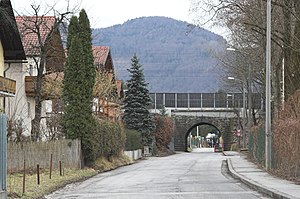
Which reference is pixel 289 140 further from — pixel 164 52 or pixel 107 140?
pixel 164 52

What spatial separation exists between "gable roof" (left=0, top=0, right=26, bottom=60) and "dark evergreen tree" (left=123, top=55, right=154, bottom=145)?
87.5ft

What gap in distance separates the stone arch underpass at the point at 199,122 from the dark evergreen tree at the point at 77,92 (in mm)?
57838

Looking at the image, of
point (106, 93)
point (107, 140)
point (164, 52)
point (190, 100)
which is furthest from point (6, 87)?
point (164, 52)

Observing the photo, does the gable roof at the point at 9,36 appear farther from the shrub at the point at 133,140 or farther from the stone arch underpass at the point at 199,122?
the stone arch underpass at the point at 199,122

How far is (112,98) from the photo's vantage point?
57.6 meters

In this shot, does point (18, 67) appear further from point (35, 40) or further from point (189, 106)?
point (189, 106)

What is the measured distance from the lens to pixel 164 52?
14775 centimetres

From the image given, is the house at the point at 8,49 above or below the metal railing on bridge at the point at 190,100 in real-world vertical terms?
above

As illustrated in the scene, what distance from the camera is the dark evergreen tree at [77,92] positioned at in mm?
36500

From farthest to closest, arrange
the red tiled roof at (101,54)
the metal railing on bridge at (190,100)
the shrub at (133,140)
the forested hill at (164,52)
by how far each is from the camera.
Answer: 1. the forested hill at (164,52)
2. the metal railing on bridge at (190,100)
3. the red tiled roof at (101,54)
4. the shrub at (133,140)

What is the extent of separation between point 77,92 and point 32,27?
659cm

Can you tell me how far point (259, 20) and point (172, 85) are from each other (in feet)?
317

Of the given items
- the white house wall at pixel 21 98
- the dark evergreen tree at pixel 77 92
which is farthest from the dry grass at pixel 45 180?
the white house wall at pixel 21 98

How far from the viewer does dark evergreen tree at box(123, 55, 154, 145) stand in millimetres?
67062
